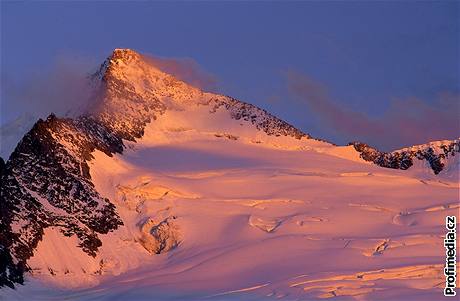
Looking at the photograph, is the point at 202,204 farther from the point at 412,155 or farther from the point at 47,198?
the point at 412,155

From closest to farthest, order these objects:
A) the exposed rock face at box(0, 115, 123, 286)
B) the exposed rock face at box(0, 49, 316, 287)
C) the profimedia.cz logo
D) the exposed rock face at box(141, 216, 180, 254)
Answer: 1. the profimedia.cz logo
2. the exposed rock face at box(0, 115, 123, 286)
3. the exposed rock face at box(0, 49, 316, 287)
4. the exposed rock face at box(141, 216, 180, 254)

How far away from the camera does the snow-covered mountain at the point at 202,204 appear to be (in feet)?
364

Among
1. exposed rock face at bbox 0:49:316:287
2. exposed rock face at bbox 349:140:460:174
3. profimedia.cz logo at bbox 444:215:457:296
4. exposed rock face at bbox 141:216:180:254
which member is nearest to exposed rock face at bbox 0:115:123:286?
exposed rock face at bbox 0:49:316:287

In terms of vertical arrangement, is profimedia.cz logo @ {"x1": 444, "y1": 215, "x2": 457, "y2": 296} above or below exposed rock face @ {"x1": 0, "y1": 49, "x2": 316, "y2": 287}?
below

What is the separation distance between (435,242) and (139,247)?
33868mm

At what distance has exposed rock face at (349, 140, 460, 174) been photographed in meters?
191

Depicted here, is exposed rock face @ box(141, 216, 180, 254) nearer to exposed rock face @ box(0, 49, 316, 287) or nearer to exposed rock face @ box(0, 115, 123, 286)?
exposed rock face @ box(0, 49, 316, 287)

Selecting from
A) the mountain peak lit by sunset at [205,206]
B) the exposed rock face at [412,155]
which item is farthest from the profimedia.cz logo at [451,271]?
the exposed rock face at [412,155]

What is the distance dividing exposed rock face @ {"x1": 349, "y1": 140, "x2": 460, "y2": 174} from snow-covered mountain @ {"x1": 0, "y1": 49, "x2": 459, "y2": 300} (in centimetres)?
30

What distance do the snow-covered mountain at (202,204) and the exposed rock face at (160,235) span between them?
17 centimetres

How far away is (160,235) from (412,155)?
72.8 meters

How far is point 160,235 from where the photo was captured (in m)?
134

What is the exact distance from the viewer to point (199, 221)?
137 m

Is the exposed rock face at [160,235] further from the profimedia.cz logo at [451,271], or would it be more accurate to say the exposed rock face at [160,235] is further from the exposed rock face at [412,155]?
the exposed rock face at [412,155]
